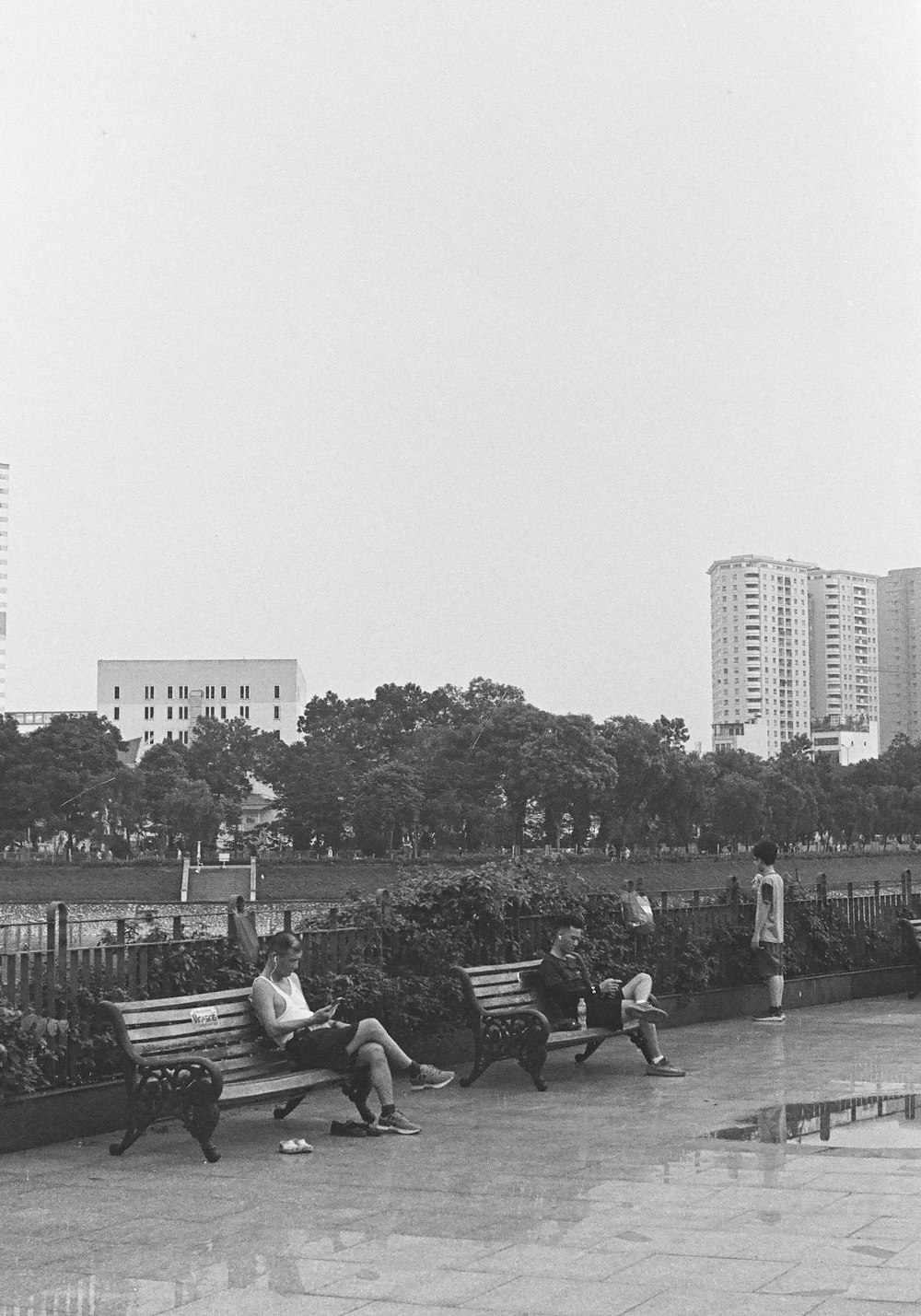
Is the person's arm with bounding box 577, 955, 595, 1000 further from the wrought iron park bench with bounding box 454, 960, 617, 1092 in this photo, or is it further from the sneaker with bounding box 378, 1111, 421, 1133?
the sneaker with bounding box 378, 1111, 421, 1133

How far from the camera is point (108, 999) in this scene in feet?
31.6

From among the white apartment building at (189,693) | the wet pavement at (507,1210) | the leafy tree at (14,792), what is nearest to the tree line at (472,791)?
the leafy tree at (14,792)

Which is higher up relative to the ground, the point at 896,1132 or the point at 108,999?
the point at 108,999

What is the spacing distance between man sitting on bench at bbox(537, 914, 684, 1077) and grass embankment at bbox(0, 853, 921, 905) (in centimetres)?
6576

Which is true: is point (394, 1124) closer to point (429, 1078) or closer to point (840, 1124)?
point (429, 1078)

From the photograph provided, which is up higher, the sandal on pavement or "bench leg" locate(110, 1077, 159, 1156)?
"bench leg" locate(110, 1077, 159, 1156)

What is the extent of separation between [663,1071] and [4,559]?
18836 centimetres

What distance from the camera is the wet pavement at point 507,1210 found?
580cm

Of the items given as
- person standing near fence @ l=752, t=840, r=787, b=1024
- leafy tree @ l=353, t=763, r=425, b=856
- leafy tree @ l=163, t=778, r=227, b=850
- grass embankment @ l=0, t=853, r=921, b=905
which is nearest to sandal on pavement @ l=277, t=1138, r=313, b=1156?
person standing near fence @ l=752, t=840, r=787, b=1024

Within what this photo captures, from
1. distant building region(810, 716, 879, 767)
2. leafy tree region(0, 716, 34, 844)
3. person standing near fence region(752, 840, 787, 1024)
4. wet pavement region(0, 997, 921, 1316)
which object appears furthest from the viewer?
distant building region(810, 716, 879, 767)

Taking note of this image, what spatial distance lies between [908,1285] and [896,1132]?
3.21m

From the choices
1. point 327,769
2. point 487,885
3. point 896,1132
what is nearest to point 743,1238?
point 896,1132

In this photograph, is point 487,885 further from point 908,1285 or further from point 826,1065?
point 908,1285

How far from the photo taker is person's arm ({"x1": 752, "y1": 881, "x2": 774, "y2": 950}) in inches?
598
